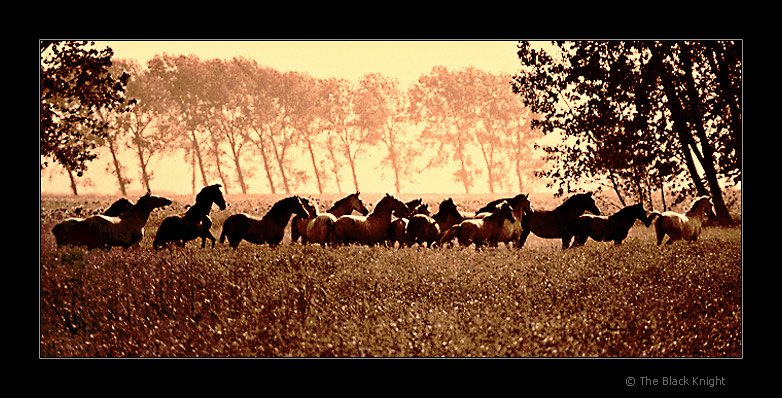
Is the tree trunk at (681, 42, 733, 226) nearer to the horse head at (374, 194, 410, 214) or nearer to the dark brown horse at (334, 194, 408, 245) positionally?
the horse head at (374, 194, 410, 214)

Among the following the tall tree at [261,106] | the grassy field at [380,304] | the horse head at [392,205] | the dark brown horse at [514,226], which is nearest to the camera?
the grassy field at [380,304]

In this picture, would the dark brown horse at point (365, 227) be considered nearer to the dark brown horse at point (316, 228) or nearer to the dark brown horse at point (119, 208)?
the dark brown horse at point (316, 228)

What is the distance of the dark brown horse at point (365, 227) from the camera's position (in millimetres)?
13484

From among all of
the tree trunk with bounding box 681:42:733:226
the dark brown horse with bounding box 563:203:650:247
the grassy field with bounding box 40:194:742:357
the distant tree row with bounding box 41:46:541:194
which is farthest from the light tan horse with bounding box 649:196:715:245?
the distant tree row with bounding box 41:46:541:194

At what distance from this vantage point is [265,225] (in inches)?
487

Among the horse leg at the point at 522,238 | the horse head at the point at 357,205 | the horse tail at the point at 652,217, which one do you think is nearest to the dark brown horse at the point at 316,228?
the horse head at the point at 357,205

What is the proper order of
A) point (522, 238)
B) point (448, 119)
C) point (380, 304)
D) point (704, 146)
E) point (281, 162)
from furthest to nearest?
point (281, 162), point (704, 146), point (448, 119), point (522, 238), point (380, 304)

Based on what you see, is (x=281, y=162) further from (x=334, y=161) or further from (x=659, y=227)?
(x=659, y=227)

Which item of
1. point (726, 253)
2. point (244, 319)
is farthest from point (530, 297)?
point (726, 253)

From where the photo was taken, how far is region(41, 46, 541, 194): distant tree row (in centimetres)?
1345

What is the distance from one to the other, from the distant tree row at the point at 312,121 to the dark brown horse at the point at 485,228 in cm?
188

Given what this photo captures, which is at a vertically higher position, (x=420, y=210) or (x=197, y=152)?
(x=197, y=152)

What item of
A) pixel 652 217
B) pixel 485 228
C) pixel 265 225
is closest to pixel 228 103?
pixel 265 225

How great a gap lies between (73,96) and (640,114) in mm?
11721
